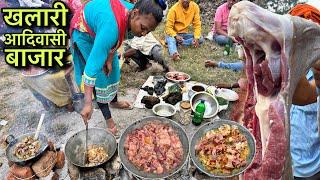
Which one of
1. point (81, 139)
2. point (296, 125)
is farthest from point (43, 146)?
point (296, 125)

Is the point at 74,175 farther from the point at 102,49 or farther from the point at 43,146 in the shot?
the point at 102,49

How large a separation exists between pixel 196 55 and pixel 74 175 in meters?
5.02

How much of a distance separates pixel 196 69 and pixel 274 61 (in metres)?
5.83

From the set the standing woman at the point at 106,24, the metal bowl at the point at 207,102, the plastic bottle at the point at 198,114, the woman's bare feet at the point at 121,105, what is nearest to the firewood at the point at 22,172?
the standing woman at the point at 106,24

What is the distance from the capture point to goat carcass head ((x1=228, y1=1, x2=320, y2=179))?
1.36m

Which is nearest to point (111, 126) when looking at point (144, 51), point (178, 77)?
point (178, 77)

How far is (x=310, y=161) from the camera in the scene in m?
2.88

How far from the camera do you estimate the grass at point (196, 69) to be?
683cm

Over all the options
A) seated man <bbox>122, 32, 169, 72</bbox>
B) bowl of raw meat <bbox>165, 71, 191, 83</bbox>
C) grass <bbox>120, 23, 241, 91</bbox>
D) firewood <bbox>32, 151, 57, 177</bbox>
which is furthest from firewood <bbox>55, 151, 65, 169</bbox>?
seated man <bbox>122, 32, 169, 72</bbox>

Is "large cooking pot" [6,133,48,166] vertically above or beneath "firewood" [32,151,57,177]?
above

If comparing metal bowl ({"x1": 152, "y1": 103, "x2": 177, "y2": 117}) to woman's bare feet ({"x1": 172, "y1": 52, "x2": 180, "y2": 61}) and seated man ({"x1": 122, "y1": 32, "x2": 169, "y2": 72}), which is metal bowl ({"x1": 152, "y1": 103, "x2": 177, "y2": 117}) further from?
woman's bare feet ({"x1": 172, "y1": 52, "x2": 180, "y2": 61})

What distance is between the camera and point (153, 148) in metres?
3.34

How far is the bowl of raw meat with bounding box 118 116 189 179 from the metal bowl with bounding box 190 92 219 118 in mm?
2078

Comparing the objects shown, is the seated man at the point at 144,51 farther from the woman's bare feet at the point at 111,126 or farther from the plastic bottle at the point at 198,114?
the woman's bare feet at the point at 111,126
